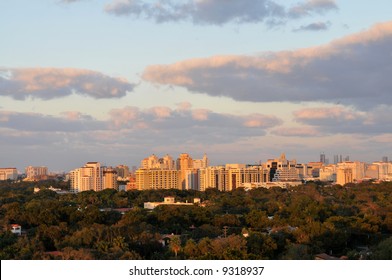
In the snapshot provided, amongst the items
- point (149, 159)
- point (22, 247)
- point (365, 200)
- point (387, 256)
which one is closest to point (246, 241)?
point (387, 256)

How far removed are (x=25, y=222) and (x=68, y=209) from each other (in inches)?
70.7

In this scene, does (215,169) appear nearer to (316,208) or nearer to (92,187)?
(92,187)

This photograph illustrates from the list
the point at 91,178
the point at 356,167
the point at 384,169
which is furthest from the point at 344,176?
the point at 91,178

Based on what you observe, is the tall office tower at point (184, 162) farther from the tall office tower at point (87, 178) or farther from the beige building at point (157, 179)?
the tall office tower at point (87, 178)

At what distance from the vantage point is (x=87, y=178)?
57438mm

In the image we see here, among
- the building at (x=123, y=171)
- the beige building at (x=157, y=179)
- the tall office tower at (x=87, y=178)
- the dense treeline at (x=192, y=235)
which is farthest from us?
the building at (x=123, y=171)

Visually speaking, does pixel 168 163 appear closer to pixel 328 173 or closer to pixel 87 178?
pixel 87 178

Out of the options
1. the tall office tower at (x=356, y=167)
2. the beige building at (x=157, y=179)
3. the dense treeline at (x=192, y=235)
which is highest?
the tall office tower at (x=356, y=167)

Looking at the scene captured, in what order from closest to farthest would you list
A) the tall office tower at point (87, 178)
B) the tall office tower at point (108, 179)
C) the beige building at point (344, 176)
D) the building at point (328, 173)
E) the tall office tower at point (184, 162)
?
the tall office tower at point (87, 178) < the tall office tower at point (108, 179) < the tall office tower at point (184, 162) < the beige building at point (344, 176) < the building at point (328, 173)

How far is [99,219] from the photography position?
22.5 m

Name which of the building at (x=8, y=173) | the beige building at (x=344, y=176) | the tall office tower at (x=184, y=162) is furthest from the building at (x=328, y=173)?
the building at (x=8, y=173)

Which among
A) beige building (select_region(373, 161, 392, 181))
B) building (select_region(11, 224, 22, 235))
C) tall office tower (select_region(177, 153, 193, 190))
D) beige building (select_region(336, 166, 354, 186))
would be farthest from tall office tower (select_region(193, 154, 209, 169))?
building (select_region(11, 224, 22, 235))

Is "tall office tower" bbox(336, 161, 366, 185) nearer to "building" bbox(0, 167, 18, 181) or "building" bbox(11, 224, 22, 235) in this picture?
"building" bbox(0, 167, 18, 181)

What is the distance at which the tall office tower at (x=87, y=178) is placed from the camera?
5734 centimetres
